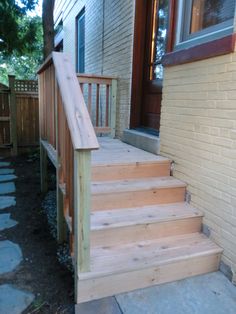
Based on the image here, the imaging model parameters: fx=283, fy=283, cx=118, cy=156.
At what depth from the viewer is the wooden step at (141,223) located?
77.2 inches

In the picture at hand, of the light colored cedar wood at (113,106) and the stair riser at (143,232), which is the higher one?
the light colored cedar wood at (113,106)

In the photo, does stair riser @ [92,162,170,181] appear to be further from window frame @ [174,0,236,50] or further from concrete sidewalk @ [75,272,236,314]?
window frame @ [174,0,236,50]

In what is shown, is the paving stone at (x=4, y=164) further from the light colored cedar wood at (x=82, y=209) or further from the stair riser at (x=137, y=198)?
the light colored cedar wood at (x=82, y=209)

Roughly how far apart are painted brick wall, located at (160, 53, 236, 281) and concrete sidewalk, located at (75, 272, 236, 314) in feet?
0.68

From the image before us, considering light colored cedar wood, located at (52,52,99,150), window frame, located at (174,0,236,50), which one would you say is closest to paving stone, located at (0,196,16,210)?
light colored cedar wood, located at (52,52,99,150)

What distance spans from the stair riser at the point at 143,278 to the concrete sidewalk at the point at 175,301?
0.11 ft

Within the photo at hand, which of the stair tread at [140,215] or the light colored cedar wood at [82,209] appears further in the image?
the stair tread at [140,215]

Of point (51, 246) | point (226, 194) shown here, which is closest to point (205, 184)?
point (226, 194)

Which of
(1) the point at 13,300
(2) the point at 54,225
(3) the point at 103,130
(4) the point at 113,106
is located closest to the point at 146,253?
(1) the point at 13,300

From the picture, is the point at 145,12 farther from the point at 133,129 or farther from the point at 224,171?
the point at 224,171

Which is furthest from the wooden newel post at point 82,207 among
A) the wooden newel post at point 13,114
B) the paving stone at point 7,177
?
the wooden newel post at point 13,114

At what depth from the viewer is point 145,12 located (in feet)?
11.2

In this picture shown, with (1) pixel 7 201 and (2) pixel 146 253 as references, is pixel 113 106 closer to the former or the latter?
(1) pixel 7 201

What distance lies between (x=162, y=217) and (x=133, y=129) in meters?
1.68
